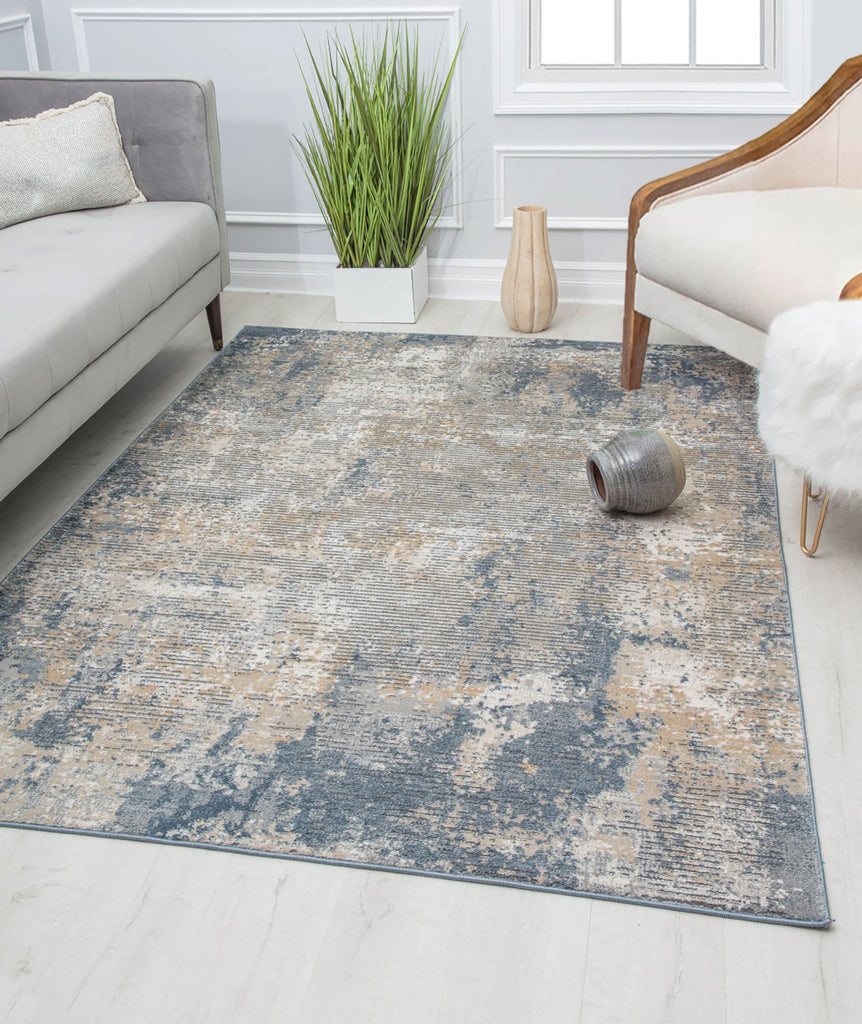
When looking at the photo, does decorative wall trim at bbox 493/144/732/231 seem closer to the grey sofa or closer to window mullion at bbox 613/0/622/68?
window mullion at bbox 613/0/622/68

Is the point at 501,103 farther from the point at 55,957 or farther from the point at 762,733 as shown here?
the point at 55,957

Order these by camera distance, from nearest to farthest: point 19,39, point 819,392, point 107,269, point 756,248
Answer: point 819,392 → point 756,248 → point 107,269 → point 19,39

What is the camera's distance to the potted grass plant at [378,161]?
3.05 meters

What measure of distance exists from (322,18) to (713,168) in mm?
1339

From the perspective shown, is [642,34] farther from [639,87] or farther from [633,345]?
[633,345]

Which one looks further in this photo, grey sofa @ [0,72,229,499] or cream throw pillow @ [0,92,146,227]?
cream throw pillow @ [0,92,146,227]

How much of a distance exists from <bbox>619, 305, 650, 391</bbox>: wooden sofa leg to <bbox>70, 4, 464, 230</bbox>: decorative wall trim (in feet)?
2.90

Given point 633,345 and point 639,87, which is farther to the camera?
point 639,87

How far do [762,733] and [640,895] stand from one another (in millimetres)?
380

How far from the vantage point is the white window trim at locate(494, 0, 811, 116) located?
→ 3023 mm

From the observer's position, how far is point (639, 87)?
313cm

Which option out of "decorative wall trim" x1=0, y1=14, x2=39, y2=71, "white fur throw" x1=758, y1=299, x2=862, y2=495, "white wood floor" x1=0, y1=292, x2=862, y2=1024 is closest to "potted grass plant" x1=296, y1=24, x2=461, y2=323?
"decorative wall trim" x1=0, y1=14, x2=39, y2=71

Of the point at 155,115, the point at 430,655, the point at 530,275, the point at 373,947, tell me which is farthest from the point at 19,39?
the point at 373,947

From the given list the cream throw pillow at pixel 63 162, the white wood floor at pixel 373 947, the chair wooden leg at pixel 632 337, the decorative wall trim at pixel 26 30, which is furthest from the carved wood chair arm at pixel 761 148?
the decorative wall trim at pixel 26 30
